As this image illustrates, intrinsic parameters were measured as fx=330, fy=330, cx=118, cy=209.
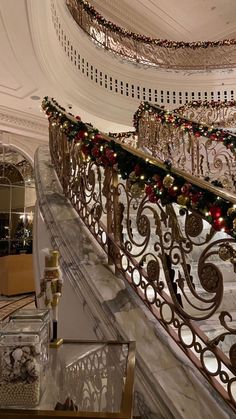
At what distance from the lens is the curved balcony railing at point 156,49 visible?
1026 centimetres

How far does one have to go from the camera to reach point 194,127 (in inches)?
231

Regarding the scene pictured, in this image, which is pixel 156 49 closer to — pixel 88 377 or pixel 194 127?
pixel 194 127

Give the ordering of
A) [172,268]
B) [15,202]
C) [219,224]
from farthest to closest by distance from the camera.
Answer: [15,202]
[172,268]
[219,224]

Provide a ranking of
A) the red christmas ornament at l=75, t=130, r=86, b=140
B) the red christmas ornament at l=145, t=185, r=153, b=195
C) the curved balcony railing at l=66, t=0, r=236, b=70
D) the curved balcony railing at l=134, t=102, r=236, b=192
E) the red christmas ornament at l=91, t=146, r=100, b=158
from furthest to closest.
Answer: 1. the curved balcony railing at l=66, t=0, r=236, b=70
2. the curved balcony railing at l=134, t=102, r=236, b=192
3. the red christmas ornament at l=75, t=130, r=86, b=140
4. the red christmas ornament at l=91, t=146, r=100, b=158
5. the red christmas ornament at l=145, t=185, r=153, b=195

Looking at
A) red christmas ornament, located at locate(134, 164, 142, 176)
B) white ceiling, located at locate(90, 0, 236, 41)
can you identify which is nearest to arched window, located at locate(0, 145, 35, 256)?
white ceiling, located at locate(90, 0, 236, 41)

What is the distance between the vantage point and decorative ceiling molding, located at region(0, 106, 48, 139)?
10266 millimetres

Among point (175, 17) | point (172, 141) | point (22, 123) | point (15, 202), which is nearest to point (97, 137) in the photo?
point (172, 141)

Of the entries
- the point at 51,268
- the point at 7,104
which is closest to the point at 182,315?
the point at 51,268

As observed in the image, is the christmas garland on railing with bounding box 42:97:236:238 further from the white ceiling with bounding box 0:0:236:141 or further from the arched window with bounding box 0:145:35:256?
the arched window with bounding box 0:145:35:256

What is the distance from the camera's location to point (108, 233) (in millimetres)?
2572

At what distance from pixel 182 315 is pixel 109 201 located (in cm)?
113

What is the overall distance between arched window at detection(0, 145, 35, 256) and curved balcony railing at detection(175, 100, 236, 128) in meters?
5.84

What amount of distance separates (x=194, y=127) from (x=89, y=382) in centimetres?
529

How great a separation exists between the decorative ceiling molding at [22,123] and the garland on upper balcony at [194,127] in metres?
4.76
